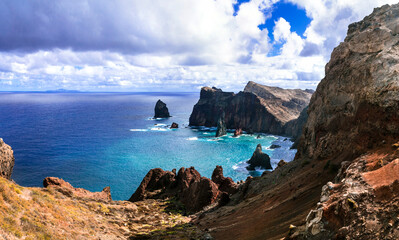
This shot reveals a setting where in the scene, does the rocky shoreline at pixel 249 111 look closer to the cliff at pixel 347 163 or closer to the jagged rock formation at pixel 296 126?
the jagged rock formation at pixel 296 126

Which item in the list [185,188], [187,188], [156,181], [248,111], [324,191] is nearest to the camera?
[324,191]

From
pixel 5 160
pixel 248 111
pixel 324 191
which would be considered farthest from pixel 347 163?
pixel 248 111

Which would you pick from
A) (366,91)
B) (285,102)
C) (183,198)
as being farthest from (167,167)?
(285,102)

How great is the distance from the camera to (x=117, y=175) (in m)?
73.4

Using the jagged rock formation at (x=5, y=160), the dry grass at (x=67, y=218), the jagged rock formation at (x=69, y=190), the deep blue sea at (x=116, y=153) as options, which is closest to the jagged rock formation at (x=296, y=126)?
the deep blue sea at (x=116, y=153)

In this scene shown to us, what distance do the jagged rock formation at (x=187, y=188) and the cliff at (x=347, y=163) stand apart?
7.95 metres

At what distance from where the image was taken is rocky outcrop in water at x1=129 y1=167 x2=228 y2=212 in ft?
145

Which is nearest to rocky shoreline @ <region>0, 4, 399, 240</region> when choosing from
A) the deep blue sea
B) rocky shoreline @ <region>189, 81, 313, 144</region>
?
the deep blue sea

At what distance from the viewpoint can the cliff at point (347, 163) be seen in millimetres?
12766

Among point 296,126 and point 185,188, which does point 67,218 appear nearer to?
point 185,188

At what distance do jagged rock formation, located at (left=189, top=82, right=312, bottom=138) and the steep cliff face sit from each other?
123 meters

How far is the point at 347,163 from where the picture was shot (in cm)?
1922

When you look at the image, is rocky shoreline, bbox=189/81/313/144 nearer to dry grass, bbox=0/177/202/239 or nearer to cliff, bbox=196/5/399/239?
cliff, bbox=196/5/399/239

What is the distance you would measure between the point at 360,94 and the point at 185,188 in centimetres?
3602
